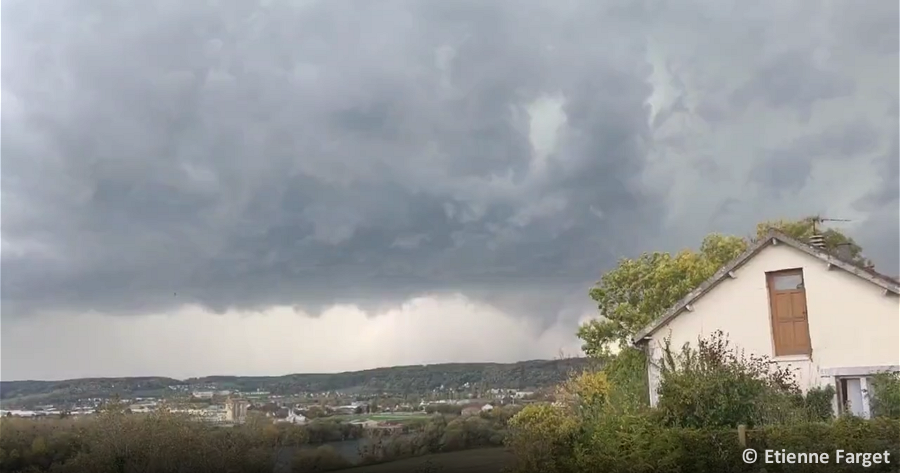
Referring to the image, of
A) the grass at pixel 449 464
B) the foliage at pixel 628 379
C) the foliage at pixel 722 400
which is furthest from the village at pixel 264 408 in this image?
the foliage at pixel 722 400

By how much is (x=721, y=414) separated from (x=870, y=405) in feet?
13.5

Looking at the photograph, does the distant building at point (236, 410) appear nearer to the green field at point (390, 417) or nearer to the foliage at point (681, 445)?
the green field at point (390, 417)

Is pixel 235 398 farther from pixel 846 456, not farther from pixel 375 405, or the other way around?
pixel 846 456

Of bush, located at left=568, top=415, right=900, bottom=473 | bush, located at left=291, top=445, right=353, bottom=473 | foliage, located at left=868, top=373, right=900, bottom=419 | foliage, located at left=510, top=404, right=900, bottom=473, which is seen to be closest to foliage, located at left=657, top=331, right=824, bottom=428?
foliage, located at left=510, top=404, right=900, bottom=473

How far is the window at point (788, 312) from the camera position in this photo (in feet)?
59.6

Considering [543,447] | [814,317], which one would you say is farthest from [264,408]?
[814,317]

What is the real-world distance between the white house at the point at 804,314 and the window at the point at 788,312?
0.08 ft

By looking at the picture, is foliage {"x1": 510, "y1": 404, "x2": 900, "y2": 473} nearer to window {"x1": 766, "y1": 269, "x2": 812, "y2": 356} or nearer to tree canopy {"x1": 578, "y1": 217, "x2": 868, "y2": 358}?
window {"x1": 766, "y1": 269, "x2": 812, "y2": 356}

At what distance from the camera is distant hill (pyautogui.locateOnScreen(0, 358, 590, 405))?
18.8 m

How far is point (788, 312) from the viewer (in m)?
18.4

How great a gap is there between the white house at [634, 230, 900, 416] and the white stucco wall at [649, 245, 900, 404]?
2 cm

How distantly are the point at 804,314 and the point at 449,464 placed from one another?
9.47 meters

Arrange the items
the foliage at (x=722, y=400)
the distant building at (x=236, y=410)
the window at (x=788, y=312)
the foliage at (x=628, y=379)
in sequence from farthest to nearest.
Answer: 1. the foliage at (x=628, y=379)
2. the window at (x=788, y=312)
3. the distant building at (x=236, y=410)
4. the foliage at (x=722, y=400)

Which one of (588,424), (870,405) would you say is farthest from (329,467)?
(870,405)
